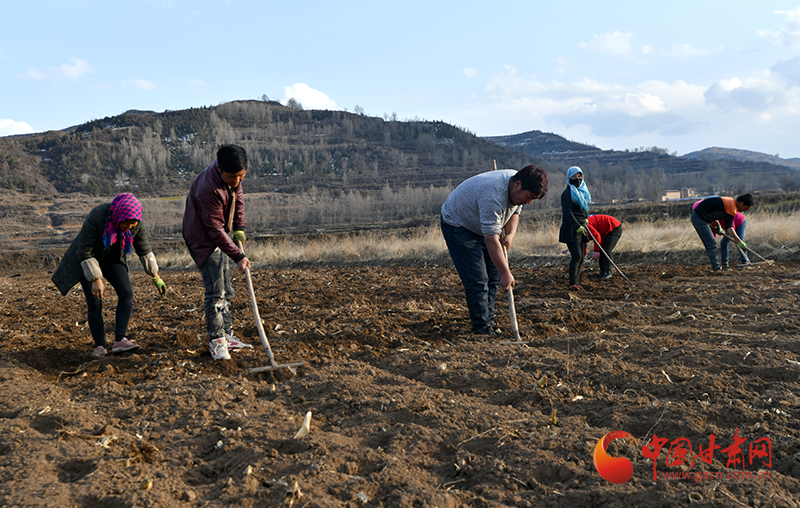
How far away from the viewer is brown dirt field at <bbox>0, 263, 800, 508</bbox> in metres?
2.14

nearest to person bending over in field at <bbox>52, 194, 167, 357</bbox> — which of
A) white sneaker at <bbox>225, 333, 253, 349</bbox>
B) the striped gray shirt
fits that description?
white sneaker at <bbox>225, 333, 253, 349</bbox>

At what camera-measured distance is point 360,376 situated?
143 inches

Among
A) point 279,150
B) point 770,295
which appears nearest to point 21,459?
point 770,295

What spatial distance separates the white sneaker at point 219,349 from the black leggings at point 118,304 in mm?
924

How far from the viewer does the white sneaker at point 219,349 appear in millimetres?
4168

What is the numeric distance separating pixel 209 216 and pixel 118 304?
134cm

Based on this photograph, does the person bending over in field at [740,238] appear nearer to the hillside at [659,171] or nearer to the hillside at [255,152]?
the hillside at [659,171]

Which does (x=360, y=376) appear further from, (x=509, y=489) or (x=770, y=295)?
(x=770, y=295)

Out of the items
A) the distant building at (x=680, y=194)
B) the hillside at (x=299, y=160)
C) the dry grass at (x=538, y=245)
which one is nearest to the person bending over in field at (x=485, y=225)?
the dry grass at (x=538, y=245)

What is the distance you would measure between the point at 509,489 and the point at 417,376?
1.54 meters

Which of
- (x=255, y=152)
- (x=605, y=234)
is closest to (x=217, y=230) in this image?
(x=605, y=234)

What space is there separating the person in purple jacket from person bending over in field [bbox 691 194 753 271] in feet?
24.1

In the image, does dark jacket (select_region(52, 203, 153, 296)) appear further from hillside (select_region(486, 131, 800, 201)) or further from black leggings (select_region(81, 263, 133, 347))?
hillside (select_region(486, 131, 800, 201))

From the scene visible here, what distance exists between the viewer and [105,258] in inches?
173
